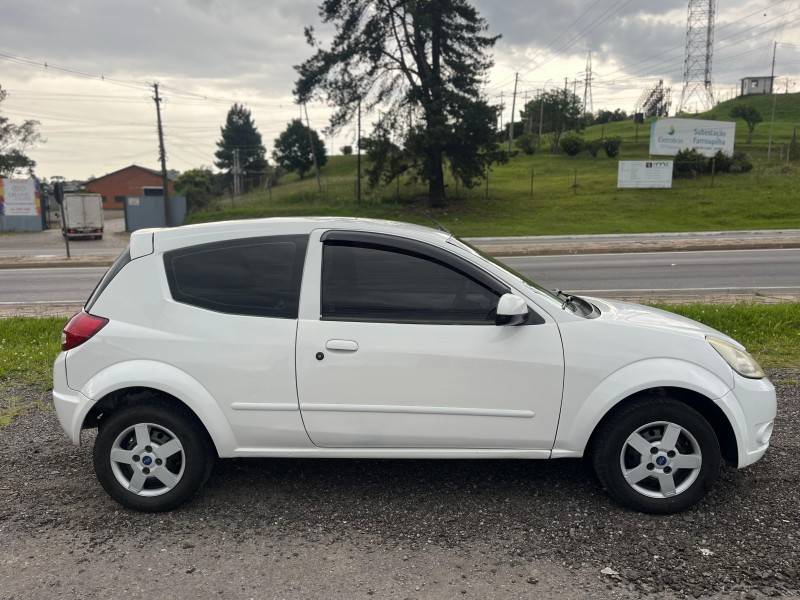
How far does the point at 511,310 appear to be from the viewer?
336cm

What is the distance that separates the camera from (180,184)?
83.3 metres

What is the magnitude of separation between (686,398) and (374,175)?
101 ft

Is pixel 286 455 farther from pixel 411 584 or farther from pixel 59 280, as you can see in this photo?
pixel 59 280

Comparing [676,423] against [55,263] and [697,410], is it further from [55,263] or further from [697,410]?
[55,263]

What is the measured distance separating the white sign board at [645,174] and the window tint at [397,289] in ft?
118

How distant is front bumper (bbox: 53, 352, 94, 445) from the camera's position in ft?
11.9

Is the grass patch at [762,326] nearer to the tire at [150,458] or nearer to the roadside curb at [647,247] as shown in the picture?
the tire at [150,458]

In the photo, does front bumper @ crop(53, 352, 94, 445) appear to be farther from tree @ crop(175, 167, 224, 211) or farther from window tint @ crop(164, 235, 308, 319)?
tree @ crop(175, 167, 224, 211)

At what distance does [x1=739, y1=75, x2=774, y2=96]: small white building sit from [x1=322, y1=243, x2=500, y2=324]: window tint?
10782cm

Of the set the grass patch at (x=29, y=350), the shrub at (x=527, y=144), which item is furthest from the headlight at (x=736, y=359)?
the shrub at (x=527, y=144)

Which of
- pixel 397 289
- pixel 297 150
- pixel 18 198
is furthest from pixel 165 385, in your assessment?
pixel 297 150

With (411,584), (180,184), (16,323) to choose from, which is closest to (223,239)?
(411,584)

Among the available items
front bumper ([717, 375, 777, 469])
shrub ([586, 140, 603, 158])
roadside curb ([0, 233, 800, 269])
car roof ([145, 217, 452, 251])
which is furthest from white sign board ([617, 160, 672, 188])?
car roof ([145, 217, 452, 251])

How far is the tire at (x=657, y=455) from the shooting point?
11.5ft
